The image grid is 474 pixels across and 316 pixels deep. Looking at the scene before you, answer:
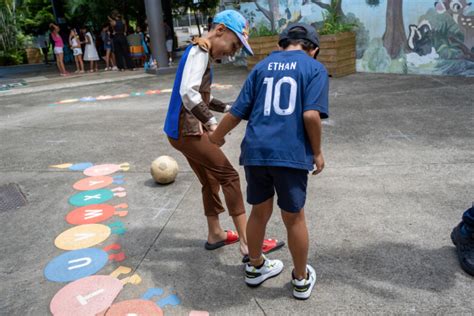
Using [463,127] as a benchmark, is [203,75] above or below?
above

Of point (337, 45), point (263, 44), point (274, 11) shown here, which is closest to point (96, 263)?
point (337, 45)

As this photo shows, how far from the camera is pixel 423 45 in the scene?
9.67 meters

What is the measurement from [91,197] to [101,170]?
2.79 ft

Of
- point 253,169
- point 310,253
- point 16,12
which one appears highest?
point 16,12

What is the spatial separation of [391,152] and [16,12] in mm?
22131

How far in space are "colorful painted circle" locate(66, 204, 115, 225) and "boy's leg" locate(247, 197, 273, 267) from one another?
1.73 metres

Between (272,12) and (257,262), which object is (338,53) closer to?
(272,12)

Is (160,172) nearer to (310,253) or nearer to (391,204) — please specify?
(310,253)

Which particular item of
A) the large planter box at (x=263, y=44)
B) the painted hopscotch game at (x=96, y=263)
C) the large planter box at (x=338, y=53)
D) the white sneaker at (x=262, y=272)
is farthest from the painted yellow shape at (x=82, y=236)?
the large planter box at (x=263, y=44)

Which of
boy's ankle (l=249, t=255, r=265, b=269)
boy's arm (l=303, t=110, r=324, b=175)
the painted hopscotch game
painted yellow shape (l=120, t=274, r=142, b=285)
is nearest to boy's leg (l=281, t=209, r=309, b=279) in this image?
boy's ankle (l=249, t=255, r=265, b=269)

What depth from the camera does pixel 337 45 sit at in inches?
393

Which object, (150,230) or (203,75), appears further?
(150,230)

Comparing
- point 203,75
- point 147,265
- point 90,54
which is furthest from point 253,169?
point 90,54

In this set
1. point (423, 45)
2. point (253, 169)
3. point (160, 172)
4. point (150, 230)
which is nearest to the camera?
point (253, 169)
